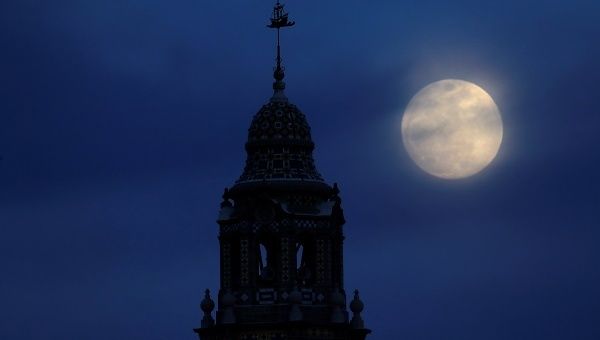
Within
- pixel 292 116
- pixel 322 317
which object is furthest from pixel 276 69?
pixel 322 317

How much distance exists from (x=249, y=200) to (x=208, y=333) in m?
6.98

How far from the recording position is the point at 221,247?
15625cm

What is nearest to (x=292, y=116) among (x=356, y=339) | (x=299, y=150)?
(x=299, y=150)

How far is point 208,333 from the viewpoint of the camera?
15488 cm

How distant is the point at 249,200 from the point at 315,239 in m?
3.85

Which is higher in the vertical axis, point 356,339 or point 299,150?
point 299,150

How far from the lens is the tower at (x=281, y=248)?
6048 inches

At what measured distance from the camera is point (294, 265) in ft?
506

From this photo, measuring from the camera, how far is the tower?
504 feet

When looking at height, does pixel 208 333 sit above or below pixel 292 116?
below

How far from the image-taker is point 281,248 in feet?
506

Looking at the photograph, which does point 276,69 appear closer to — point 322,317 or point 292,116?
point 292,116

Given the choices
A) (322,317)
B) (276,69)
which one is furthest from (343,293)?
(276,69)

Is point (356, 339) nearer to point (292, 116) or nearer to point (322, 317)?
point (322, 317)
